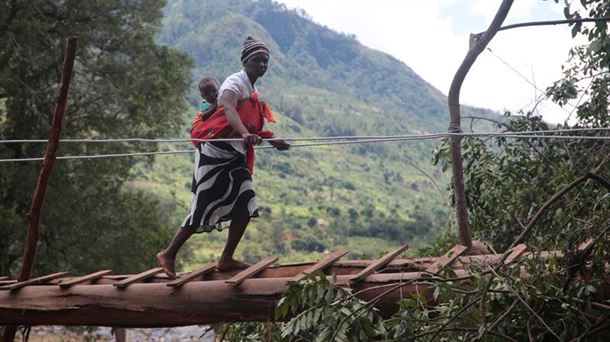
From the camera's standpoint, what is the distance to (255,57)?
14.3 ft

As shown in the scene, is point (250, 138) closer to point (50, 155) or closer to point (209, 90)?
point (209, 90)

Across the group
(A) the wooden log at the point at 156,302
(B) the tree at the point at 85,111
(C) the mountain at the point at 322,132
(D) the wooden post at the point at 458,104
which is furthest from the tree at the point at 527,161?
(C) the mountain at the point at 322,132

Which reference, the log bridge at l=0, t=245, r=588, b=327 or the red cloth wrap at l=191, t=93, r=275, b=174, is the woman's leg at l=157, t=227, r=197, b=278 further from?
the red cloth wrap at l=191, t=93, r=275, b=174

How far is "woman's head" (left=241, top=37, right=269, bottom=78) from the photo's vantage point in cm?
437

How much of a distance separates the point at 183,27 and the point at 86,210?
231 ft

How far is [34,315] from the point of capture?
4340mm

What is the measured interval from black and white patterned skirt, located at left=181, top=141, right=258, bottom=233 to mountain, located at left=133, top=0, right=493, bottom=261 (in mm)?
12080

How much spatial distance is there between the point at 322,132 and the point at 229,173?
2305 inches

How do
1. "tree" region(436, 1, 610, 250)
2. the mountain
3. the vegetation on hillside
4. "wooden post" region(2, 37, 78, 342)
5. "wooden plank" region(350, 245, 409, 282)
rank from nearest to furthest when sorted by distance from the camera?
the vegetation on hillside < "wooden plank" region(350, 245, 409, 282) < "wooden post" region(2, 37, 78, 342) < "tree" region(436, 1, 610, 250) < the mountain

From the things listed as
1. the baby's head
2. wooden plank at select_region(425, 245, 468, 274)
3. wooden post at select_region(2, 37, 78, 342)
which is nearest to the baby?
the baby's head

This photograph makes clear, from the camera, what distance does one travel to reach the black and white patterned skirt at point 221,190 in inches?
171

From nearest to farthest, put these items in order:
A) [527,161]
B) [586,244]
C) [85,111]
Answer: [586,244] → [527,161] → [85,111]

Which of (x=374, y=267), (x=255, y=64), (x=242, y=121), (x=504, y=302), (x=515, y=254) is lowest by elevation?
(x=504, y=302)

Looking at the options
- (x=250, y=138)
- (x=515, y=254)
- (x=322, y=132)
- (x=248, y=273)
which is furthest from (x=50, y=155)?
(x=322, y=132)
